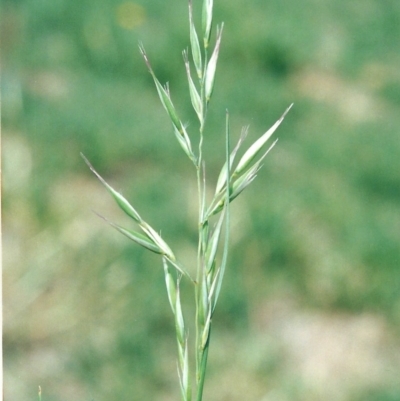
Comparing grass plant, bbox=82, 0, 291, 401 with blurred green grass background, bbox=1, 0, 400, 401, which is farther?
blurred green grass background, bbox=1, 0, 400, 401

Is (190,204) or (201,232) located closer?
(201,232)

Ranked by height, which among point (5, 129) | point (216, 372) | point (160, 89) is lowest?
point (216, 372)

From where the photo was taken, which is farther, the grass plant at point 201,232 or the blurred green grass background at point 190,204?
the blurred green grass background at point 190,204

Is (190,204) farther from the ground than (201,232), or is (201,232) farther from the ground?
(201,232)

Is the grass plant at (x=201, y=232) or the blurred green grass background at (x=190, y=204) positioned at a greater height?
the grass plant at (x=201, y=232)

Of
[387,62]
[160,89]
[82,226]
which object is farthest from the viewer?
[387,62]

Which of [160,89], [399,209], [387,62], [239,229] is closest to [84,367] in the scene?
[239,229]

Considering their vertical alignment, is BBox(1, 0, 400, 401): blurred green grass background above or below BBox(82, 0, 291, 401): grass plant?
below

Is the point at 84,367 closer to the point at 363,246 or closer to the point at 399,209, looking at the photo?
the point at 363,246
